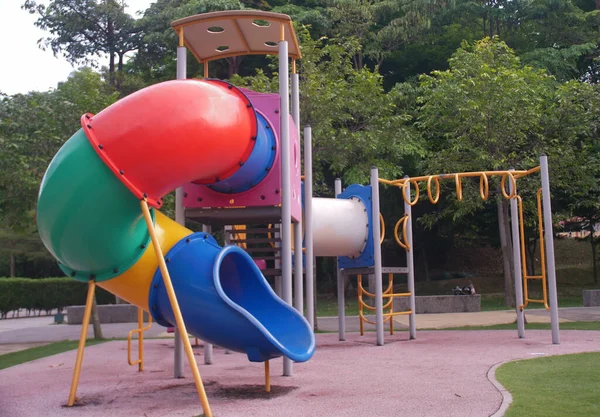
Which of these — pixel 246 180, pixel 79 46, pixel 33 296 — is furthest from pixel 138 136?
pixel 79 46

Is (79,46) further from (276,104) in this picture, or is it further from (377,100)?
(276,104)

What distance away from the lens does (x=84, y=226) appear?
6.32 m

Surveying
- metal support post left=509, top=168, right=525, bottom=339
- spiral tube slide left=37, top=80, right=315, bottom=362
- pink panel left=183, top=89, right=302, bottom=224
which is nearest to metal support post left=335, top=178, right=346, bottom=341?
metal support post left=509, top=168, right=525, bottom=339

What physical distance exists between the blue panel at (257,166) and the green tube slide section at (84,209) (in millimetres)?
1595

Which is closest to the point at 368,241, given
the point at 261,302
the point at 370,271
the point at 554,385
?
the point at 370,271

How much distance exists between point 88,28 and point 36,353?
25901mm

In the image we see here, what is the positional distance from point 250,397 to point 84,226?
2.47 metres

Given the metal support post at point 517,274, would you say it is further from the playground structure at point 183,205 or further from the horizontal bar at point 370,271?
the playground structure at point 183,205

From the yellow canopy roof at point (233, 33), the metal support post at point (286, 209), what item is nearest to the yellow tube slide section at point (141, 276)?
the metal support post at point (286, 209)

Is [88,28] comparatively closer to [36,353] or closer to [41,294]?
[41,294]

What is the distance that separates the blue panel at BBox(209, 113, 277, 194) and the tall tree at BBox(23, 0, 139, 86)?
26929 millimetres

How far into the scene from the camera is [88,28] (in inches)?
1382

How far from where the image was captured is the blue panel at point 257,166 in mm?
7863

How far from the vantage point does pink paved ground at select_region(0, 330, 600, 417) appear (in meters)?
6.32
